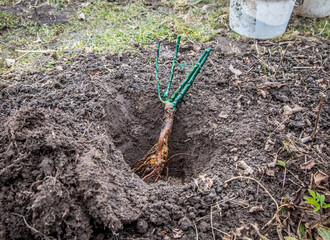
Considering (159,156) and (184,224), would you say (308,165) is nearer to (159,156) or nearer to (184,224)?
(184,224)

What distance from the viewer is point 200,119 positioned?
8.38 ft

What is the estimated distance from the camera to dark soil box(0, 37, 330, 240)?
1.67 metres

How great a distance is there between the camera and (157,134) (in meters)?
2.72

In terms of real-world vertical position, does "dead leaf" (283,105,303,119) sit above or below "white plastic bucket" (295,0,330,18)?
below

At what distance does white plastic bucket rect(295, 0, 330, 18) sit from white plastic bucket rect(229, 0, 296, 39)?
24.6 inches

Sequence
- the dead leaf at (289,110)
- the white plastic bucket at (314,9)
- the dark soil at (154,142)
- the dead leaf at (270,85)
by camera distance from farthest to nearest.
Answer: the white plastic bucket at (314,9)
the dead leaf at (270,85)
the dead leaf at (289,110)
the dark soil at (154,142)

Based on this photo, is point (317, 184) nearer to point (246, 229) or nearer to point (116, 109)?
point (246, 229)

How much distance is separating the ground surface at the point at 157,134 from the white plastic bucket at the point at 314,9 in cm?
11

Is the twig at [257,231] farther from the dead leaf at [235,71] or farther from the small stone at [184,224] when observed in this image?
the dead leaf at [235,71]

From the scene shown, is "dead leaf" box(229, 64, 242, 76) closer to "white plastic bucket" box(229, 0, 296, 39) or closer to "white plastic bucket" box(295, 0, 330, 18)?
"white plastic bucket" box(229, 0, 296, 39)

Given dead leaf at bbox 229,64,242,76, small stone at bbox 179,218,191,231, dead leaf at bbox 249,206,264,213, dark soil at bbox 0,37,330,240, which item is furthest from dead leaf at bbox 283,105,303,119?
small stone at bbox 179,218,191,231

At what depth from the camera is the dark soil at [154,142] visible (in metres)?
1.67

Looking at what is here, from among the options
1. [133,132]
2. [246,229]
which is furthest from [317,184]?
[133,132]

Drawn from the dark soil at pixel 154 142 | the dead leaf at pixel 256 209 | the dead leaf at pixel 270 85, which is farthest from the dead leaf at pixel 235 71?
the dead leaf at pixel 256 209
